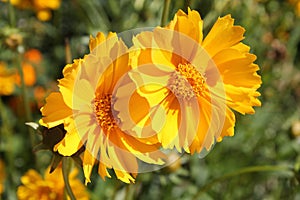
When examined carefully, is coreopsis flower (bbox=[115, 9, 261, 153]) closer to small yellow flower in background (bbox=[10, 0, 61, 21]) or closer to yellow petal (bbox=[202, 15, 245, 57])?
yellow petal (bbox=[202, 15, 245, 57])

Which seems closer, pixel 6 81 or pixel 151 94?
pixel 151 94

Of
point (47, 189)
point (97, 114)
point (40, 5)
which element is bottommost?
point (47, 189)

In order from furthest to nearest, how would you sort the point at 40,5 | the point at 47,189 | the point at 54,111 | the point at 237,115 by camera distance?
1. the point at 40,5
2. the point at 237,115
3. the point at 47,189
4. the point at 54,111

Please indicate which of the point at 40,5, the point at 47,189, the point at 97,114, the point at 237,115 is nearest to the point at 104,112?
the point at 97,114

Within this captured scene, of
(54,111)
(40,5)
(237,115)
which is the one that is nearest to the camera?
(54,111)

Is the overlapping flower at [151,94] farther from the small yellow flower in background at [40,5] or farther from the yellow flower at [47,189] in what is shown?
the small yellow flower in background at [40,5]

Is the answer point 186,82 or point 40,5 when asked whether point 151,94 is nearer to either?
point 186,82

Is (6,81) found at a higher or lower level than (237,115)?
higher
